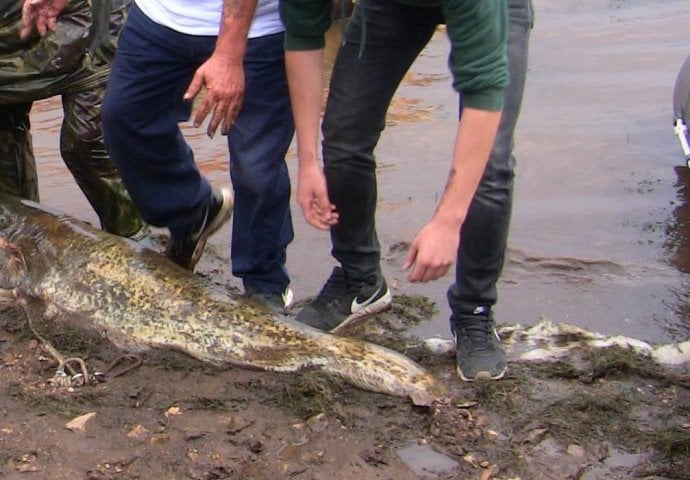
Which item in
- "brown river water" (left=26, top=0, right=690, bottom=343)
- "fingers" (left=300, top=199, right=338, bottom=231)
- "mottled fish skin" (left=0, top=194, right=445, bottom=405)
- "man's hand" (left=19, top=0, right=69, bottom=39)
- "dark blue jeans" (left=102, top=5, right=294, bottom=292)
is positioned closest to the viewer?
"fingers" (left=300, top=199, right=338, bottom=231)

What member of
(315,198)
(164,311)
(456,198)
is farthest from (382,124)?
(164,311)

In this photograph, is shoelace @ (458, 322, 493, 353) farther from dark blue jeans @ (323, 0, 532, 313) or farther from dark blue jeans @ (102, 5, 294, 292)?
dark blue jeans @ (102, 5, 294, 292)

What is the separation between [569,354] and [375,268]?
2.63 ft

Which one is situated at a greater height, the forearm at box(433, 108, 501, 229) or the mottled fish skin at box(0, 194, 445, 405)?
the forearm at box(433, 108, 501, 229)

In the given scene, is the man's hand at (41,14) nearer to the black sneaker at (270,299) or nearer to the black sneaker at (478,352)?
the black sneaker at (270,299)

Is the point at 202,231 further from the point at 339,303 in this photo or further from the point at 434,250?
the point at 434,250

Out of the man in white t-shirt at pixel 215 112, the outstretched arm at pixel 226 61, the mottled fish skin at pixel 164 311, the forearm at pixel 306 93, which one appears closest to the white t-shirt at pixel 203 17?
the man in white t-shirt at pixel 215 112

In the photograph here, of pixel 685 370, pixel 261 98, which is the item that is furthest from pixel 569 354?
pixel 261 98

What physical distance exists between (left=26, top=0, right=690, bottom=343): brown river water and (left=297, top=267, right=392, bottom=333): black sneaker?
34 centimetres

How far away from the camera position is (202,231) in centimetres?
457

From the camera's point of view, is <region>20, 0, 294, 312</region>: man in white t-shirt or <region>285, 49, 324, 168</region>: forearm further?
<region>20, 0, 294, 312</region>: man in white t-shirt

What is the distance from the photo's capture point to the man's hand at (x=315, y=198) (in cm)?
321

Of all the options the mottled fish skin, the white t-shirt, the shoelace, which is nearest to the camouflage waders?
the mottled fish skin

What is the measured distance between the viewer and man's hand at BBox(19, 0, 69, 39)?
446 cm
